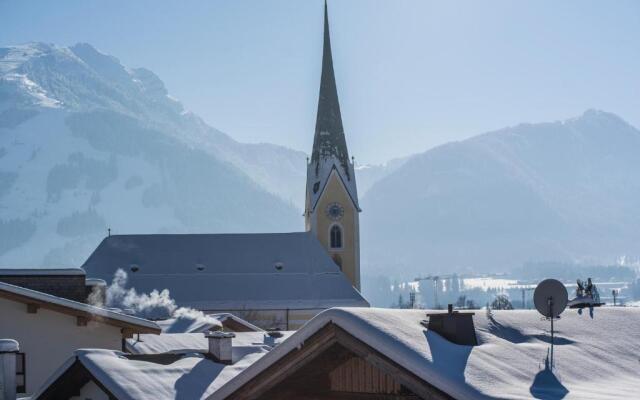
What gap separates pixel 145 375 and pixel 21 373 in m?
5.17

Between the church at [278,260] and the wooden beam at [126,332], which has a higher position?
the church at [278,260]

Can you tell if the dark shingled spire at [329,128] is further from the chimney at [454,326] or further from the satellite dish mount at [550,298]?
the chimney at [454,326]

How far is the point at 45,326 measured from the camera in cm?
2088

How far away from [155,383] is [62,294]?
7.90 metres

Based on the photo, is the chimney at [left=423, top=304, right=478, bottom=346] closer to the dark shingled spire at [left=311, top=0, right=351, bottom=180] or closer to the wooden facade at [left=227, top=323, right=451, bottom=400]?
the wooden facade at [left=227, top=323, right=451, bottom=400]

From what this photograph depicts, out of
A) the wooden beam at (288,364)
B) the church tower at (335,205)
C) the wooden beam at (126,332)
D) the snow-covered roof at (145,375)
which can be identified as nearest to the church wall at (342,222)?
the church tower at (335,205)

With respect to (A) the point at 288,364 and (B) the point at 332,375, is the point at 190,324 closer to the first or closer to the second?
(B) the point at 332,375

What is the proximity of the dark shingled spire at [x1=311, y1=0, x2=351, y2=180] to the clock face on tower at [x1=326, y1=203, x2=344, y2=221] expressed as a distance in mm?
2065

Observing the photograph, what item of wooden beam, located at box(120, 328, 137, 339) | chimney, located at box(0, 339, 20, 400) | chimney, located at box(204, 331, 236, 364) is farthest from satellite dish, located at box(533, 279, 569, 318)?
wooden beam, located at box(120, 328, 137, 339)

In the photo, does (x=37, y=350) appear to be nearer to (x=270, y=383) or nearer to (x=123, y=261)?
(x=270, y=383)

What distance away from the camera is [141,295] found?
206 ft

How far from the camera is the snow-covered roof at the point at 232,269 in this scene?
218ft

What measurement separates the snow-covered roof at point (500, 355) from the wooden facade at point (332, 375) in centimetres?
10

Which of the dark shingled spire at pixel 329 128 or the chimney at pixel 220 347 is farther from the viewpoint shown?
the dark shingled spire at pixel 329 128
